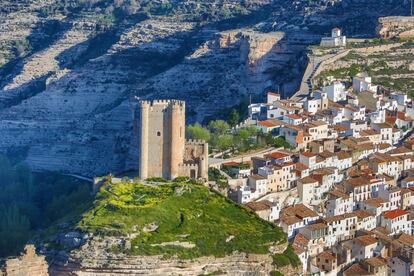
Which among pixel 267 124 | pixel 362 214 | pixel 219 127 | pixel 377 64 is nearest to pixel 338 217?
pixel 362 214

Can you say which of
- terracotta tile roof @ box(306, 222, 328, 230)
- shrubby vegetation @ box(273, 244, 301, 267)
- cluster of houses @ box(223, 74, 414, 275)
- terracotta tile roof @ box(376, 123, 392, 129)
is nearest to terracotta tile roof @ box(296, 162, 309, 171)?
cluster of houses @ box(223, 74, 414, 275)

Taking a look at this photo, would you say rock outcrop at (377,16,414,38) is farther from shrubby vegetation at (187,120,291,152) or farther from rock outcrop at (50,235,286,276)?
rock outcrop at (50,235,286,276)

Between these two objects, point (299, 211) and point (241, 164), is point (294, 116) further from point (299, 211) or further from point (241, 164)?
point (299, 211)

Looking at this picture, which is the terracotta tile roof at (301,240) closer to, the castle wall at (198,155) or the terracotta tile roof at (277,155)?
the castle wall at (198,155)

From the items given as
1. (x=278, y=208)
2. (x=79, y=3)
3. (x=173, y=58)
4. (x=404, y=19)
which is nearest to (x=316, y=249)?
(x=278, y=208)

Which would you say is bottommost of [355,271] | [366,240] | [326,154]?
[355,271]
